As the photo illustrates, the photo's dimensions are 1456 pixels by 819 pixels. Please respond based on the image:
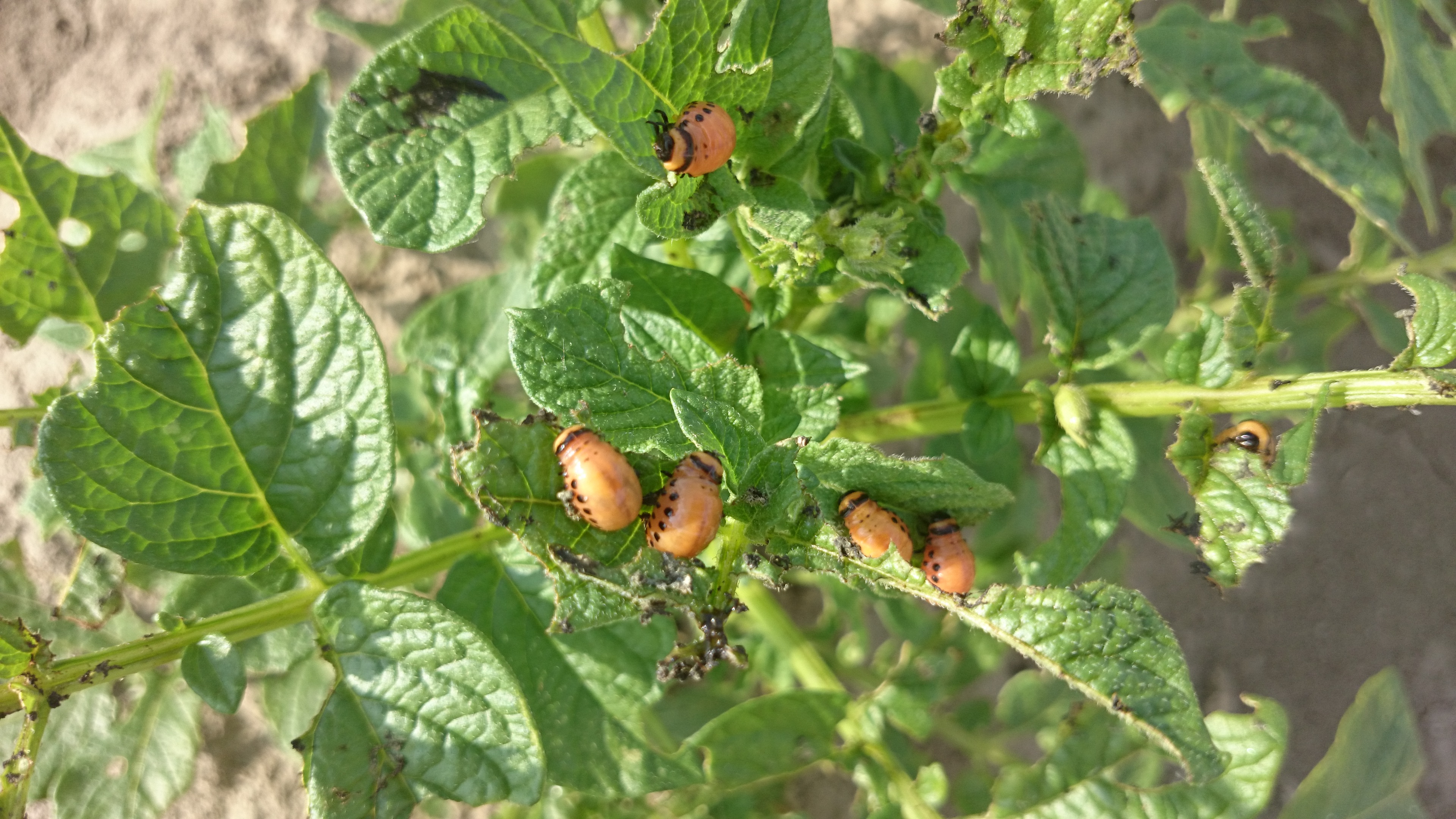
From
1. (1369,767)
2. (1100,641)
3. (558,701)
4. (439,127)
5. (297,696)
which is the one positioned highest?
(439,127)

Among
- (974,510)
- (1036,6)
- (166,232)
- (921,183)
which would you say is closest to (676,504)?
(974,510)

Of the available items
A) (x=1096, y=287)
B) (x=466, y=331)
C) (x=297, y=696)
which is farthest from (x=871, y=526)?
(x=297, y=696)

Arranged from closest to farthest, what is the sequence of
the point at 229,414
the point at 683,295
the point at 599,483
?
the point at 599,483
the point at 229,414
the point at 683,295

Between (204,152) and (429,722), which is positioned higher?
(204,152)

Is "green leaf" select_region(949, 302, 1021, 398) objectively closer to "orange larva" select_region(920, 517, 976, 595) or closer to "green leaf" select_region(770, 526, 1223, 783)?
"orange larva" select_region(920, 517, 976, 595)

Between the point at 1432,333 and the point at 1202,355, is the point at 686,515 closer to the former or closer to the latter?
the point at 1202,355

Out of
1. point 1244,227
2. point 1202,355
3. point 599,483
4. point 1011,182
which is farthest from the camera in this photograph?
point 1011,182
